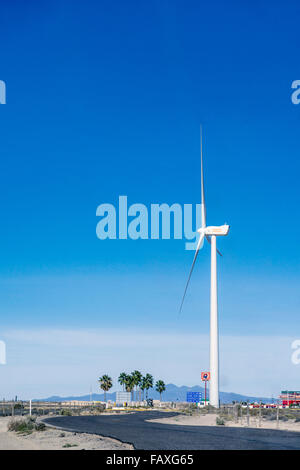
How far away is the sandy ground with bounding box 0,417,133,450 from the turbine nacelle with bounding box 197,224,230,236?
174ft

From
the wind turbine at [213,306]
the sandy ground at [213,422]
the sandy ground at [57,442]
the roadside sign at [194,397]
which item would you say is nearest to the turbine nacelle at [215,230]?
the wind turbine at [213,306]

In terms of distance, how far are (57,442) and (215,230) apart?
201 ft

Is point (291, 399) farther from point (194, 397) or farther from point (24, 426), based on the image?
point (24, 426)

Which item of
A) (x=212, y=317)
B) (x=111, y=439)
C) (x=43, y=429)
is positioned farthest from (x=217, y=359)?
(x=111, y=439)

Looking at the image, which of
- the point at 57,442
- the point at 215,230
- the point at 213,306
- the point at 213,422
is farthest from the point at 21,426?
the point at 215,230

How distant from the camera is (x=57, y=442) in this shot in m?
37.0

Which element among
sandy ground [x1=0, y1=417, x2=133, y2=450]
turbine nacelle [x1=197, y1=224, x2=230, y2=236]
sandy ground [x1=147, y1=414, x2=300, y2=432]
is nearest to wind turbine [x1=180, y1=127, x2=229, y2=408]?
turbine nacelle [x1=197, y1=224, x2=230, y2=236]

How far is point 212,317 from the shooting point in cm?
8725

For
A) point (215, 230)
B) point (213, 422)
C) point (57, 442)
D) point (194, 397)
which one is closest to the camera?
point (57, 442)

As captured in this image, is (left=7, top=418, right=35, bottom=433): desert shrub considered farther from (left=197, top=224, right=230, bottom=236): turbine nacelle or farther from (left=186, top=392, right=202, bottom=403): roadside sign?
(left=186, top=392, right=202, bottom=403): roadside sign

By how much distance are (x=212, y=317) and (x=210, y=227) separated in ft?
50.2

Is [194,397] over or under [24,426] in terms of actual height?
under

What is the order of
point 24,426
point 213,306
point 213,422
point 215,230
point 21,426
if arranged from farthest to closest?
point 215,230 < point 213,306 < point 213,422 < point 21,426 < point 24,426

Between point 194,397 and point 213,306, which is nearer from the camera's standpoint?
point 213,306
